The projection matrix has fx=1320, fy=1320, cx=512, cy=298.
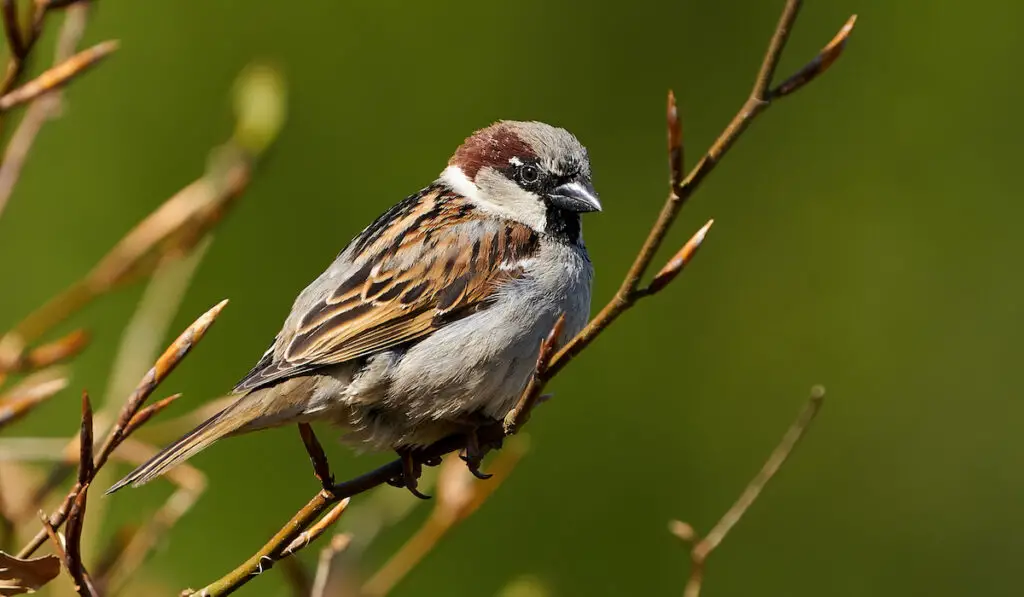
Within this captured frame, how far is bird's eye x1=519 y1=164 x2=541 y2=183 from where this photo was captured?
2.79 m

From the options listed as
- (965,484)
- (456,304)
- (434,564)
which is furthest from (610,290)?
(456,304)

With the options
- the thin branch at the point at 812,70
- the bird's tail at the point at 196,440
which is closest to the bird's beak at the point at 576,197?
the bird's tail at the point at 196,440

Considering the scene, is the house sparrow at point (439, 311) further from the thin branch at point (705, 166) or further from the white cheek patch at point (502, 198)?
the thin branch at point (705, 166)

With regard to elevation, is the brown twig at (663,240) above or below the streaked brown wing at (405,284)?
above

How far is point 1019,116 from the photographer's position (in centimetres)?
487

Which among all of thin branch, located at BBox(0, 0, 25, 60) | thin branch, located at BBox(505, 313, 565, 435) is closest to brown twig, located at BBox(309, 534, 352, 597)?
thin branch, located at BBox(505, 313, 565, 435)

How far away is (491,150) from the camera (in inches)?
113

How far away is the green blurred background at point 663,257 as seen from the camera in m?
3.59

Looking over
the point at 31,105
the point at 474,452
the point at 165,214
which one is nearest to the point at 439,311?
the point at 474,452

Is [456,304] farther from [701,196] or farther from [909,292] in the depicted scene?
[909,292]

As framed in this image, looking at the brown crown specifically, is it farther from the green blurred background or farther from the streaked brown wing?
the green blurred background

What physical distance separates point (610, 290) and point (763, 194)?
0.79 m

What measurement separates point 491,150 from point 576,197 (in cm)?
27

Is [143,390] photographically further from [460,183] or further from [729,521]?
[460,183]
